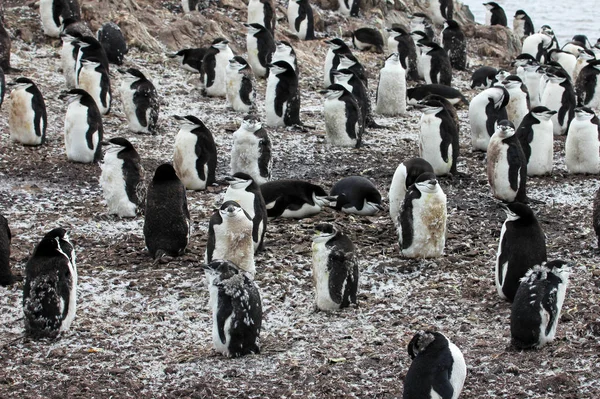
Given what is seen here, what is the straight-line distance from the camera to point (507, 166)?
1043 cm

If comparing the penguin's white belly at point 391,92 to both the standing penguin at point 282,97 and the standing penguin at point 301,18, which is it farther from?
the standing penguin at point 301,18

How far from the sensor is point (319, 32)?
19.6 metres

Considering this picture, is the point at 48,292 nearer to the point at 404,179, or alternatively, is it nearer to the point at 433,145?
the point at 404,179

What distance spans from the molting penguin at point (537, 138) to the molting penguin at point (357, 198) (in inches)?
97.0

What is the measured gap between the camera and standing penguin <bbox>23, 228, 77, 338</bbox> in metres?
6.69

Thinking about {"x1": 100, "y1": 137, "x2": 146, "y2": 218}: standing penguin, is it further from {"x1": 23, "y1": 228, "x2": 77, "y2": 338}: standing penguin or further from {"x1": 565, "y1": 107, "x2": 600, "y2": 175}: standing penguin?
{"x1": 565, "y1": 107, "x2": 600, "y2": 175}: standing penguin

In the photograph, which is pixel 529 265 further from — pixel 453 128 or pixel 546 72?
pixel 546 72

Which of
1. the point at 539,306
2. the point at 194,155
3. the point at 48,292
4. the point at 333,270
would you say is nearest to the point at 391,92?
the point at 194,155

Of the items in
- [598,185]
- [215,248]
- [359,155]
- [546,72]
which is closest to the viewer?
[215,248]

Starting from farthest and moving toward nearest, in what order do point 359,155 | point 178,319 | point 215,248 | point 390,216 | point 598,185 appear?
point 359,155 → point 598,185 → point 390,216 → point 215,248 → point 178,319

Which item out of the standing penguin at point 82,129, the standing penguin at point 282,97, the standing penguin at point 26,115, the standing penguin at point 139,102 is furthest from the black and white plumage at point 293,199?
the standing penguin at point 282,97

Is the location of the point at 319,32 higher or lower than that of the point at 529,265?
higher

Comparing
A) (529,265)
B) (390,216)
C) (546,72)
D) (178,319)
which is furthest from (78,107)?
(546,72)

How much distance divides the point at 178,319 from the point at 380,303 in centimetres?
160
